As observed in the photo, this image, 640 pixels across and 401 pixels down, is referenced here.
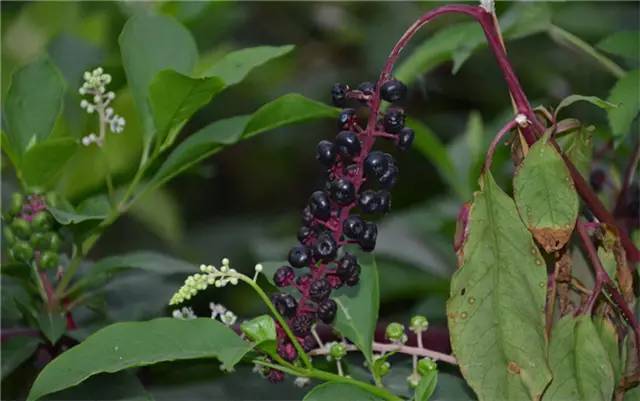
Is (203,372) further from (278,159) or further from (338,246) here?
(278,159)

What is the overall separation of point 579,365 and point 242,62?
0.52m

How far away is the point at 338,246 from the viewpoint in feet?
3.28

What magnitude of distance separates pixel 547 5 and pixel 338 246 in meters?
0.70

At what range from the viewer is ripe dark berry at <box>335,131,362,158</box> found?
3.20 ft

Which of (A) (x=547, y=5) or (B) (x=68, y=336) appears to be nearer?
(B) (x=68, y=336)

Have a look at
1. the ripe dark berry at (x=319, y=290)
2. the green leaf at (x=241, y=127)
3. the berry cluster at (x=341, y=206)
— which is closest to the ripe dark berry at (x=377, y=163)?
the berry cluster at (x=341, y=206)

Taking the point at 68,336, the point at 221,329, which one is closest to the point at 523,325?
→ the point at 221,329

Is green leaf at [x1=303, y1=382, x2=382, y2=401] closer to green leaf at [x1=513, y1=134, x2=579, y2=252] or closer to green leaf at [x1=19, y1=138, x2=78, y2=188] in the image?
green leaf at [x1=513, y1=134, x2=579, y2=252]

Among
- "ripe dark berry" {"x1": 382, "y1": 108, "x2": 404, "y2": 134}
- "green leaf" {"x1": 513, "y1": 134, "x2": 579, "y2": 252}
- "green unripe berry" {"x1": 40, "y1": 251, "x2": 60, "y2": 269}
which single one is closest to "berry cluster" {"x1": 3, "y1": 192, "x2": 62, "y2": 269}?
"green unripe berry" {"x1": 40, "y1": 251, "x2": 60, "y2": 269}

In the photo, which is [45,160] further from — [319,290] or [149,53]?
[319,290]

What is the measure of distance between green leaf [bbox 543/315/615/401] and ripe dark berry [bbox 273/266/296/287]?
0.24m

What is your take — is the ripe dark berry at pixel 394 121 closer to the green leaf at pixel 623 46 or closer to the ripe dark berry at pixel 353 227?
the ripe dark berry at pixel 353 227

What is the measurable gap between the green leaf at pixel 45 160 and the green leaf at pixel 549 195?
54cm

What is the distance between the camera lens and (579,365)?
956 millimetres
